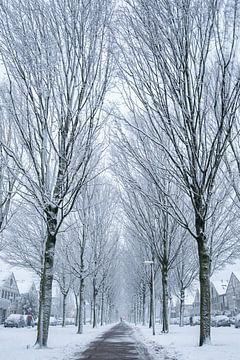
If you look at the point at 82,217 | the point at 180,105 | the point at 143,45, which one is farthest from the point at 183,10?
the point at 82,217

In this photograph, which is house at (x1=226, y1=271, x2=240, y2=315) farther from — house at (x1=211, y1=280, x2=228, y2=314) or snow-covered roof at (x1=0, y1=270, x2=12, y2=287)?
snow-covered roof at (x1=0, y1=270, x2=12, y2=287)

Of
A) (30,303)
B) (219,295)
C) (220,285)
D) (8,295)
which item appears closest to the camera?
(30,303)

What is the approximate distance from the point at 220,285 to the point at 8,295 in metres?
41.9

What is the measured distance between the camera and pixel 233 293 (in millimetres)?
65125

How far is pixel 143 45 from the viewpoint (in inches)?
412

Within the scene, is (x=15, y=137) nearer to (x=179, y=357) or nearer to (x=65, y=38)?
(x=65, y=38)

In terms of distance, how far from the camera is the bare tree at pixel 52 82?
10.4 metres

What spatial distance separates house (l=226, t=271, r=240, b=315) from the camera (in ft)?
203

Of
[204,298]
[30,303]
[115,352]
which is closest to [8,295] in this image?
[30,303]

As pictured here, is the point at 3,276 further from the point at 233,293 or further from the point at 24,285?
the point at 233,293

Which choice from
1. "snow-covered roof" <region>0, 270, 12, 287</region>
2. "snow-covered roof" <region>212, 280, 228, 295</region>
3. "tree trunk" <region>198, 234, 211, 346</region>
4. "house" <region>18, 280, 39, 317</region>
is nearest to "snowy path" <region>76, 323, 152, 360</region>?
"tree trunk" <region>198, 234, 211, 346</region>

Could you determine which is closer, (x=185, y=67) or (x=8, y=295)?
(x=185, y=67)

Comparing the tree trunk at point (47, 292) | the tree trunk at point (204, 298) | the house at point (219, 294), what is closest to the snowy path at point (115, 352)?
the tree trunk at point (47, 292)

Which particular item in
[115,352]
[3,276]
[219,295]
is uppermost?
[3,276]
